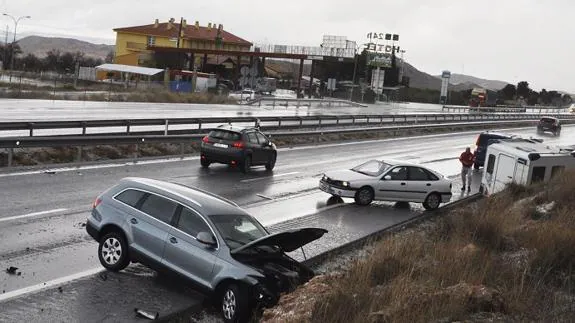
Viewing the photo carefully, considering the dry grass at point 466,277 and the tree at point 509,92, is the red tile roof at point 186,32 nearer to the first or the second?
the tree at point 509,92

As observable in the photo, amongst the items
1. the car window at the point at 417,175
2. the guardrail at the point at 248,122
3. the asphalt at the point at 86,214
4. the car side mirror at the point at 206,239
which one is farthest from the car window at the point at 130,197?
the guardrail at the point at 248,122

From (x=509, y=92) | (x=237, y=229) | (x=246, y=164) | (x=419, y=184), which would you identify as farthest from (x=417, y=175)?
(x=509, y=92)

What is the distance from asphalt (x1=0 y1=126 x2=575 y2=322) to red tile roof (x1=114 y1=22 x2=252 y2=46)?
8645 cm

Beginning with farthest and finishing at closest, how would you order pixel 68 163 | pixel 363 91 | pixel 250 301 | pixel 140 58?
pixel 140 58 → pixel 363 91 → pixel 68 163 → pixel 250 301

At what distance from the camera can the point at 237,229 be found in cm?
946

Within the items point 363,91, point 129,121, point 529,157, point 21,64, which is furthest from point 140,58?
point 529,157

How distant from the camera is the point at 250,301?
8445 mm

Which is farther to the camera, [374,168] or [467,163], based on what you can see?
[467,163]

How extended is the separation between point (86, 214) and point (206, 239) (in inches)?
220

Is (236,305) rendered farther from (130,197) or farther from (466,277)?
(466,277)

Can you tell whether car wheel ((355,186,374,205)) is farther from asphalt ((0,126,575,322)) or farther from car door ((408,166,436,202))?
car door ((408,166,436,202))

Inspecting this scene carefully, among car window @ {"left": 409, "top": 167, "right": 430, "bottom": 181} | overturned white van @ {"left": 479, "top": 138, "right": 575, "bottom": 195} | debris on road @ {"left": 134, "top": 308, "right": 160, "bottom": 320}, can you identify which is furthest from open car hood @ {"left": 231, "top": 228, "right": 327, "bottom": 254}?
overturned white van @ {"left": 479, "top": 138, "right": 575, "bottom": 195}

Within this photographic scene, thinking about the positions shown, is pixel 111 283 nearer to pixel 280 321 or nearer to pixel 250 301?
pixel 250 301

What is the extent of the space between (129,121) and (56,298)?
16586mm
